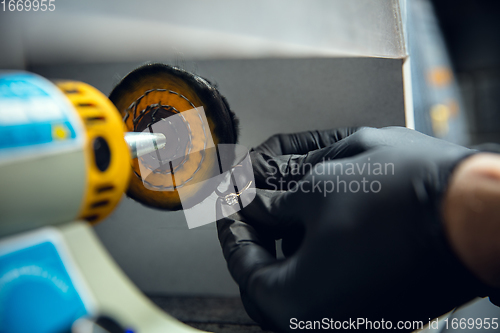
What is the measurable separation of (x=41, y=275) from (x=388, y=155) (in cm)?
44

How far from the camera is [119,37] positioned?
0.72 metres

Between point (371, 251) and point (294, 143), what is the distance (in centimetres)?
38

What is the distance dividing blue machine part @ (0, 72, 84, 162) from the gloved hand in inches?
12.6

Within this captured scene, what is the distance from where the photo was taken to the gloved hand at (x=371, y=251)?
0.40 metres

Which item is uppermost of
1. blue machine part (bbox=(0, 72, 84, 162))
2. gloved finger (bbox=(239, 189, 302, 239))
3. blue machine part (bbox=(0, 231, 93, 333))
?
blue machine part (bbox=(0, 72, 84, 162))

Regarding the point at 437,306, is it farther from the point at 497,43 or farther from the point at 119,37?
the point at 497,43

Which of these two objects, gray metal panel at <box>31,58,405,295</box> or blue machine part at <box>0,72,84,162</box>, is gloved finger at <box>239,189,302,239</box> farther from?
blue machine part at <box>0,72,84,162</box>

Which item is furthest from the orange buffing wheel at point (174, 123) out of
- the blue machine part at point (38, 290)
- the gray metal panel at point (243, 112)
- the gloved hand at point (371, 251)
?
the blue machine part at point (38, 290)

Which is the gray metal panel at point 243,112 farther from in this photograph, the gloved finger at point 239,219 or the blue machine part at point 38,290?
the blue machine part at point 38,290

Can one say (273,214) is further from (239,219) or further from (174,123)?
(174,123)

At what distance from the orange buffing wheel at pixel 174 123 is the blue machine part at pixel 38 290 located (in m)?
0.35

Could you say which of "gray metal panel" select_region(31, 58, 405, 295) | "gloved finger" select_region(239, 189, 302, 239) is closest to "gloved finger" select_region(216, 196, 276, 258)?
"gloved finger" select_region(239, 189, 302, 239)

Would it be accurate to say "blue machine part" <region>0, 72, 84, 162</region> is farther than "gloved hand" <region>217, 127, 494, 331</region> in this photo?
No

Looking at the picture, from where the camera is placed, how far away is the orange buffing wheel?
0.66 meters
